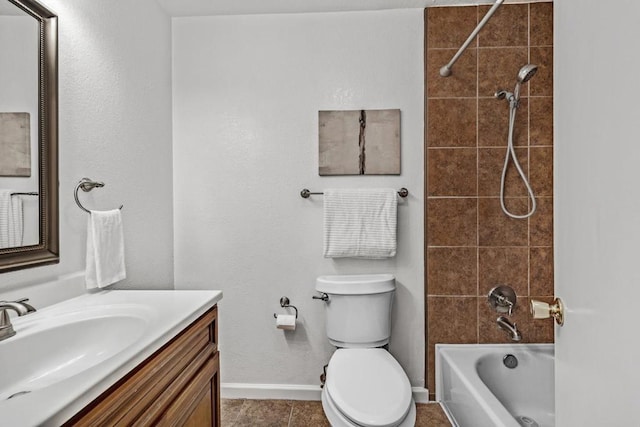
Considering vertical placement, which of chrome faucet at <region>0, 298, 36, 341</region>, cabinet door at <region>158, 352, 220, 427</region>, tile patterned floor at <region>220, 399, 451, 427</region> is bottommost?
tile patterned floor at <region>220, 399, 451, 427</region>

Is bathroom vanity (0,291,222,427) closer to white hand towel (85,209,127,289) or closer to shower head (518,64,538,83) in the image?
white hand towel (85,209,127,289)

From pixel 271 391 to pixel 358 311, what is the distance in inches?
29.1

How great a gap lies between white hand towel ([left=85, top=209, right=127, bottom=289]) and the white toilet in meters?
0.99

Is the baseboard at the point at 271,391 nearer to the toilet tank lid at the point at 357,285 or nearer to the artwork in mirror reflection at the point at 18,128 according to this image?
the toilet tank lid at the point at 357,285

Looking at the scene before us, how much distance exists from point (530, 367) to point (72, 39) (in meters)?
2.59

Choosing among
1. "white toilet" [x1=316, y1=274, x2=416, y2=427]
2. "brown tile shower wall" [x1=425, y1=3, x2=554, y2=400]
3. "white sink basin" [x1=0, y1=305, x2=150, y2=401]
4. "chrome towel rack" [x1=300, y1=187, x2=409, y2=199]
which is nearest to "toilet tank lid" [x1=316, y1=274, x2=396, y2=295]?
"white toilet" [x1=316, y1=274, x2=416, y2=427]

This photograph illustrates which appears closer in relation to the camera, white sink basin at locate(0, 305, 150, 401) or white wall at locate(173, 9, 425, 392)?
white sink basin at locate(0, 305, 150, 401)

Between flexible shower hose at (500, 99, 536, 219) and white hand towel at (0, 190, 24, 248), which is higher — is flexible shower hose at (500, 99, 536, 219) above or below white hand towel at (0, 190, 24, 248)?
above

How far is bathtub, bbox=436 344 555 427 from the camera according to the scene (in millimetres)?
2008

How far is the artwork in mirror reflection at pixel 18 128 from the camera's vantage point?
1.17 metres

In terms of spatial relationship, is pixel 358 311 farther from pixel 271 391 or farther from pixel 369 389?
pixel 271 391

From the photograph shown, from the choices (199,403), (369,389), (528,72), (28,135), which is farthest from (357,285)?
(28,135)
